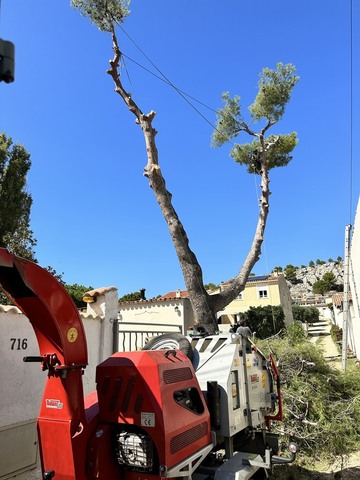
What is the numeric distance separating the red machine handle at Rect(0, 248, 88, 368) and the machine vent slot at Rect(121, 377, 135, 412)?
1.38ft

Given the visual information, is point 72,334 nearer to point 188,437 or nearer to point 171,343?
point 188,437

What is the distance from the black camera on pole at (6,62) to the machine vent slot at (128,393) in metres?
2.35

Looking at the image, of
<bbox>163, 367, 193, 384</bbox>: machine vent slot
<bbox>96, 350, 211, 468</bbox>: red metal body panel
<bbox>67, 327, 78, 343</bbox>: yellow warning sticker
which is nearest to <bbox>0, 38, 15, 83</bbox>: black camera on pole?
<bbox>67, 327, 78, 343</bbox>: yellow warning sticker

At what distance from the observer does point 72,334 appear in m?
3.07

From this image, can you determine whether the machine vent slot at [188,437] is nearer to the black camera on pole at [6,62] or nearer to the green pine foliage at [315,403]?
the black camera on pole at [6,62]

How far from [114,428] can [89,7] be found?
12.3 meters

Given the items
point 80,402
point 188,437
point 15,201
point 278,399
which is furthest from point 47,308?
point 15,201

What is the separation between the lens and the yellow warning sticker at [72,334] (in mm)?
3032

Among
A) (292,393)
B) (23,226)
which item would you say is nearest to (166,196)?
(292,393)

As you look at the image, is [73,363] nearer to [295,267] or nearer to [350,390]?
[350,390]

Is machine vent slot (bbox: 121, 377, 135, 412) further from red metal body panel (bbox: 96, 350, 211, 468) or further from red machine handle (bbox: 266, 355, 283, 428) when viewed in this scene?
red machine handle (bbox: 266, 355, 283, 428)

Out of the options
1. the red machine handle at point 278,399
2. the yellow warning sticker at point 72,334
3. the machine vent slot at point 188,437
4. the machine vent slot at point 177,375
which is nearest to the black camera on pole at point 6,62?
the yellow warning sticker at point 72,334

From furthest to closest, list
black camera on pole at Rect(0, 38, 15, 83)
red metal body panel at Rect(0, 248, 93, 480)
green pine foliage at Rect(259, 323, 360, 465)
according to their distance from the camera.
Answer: green pine foliage at Rect(259, 323, 360, 465) → red metal body panel at Rect(0, 248, 93, 480) → black camera on pole at Rect(0, 38, 15, 83)

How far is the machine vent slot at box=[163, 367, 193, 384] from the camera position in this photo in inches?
123
